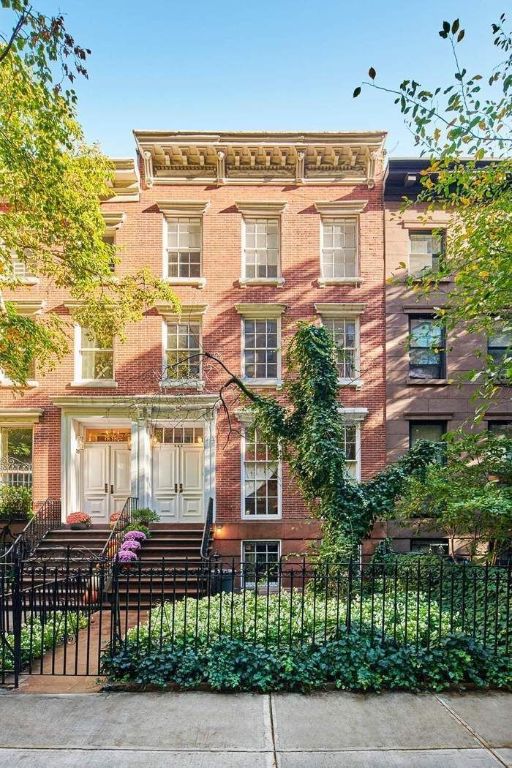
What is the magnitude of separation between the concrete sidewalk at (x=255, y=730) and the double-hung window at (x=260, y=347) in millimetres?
9960

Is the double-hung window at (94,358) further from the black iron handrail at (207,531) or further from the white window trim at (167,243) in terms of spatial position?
the black iron handrail at (207,531)

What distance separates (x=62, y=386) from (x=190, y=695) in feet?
35.1

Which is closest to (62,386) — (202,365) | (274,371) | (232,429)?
(202,365)

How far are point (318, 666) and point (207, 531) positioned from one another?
294 inches

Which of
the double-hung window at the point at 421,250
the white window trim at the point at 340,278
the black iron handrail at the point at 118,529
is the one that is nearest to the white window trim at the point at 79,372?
the black iron handrail at the point at 118,529

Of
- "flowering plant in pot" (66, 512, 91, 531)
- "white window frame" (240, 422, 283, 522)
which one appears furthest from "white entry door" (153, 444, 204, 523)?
"flowering plant in pot" (66, 512, 91, 531)

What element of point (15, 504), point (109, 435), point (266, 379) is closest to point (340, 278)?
point (266, 379)

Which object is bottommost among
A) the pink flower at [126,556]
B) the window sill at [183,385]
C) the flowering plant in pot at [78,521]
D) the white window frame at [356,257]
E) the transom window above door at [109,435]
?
the pink flower at [126,556]

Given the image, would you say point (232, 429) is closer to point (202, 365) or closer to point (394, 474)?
point (202, 365)

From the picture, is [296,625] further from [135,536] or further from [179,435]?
[179,435]

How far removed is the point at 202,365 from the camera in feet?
48.0

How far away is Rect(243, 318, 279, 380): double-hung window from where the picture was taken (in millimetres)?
14859

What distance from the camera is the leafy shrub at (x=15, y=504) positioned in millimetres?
14039

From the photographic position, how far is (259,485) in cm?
1455
